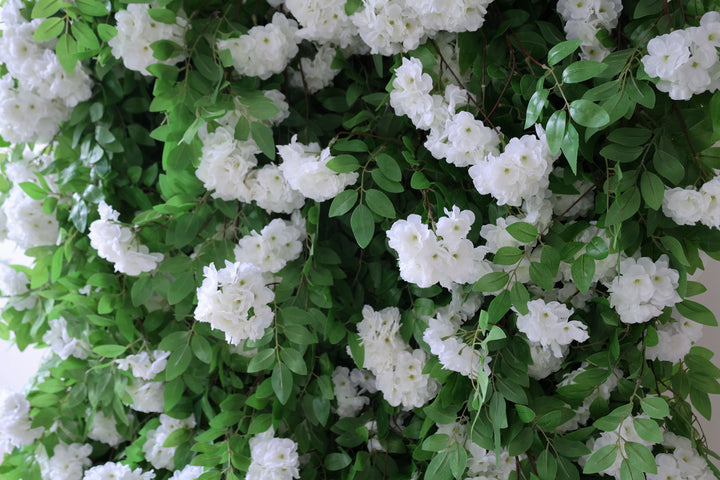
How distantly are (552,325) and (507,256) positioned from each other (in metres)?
0.13

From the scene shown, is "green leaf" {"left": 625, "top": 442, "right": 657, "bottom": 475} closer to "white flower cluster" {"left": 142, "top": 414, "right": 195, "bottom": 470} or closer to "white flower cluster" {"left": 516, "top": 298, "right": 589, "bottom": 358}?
"white flower cluster" {"left": 516, "top": 298, "right": 589, "bottom": 358}

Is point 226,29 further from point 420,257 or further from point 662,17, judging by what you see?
point 662,17

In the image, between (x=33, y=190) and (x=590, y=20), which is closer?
(x=590, y=20)

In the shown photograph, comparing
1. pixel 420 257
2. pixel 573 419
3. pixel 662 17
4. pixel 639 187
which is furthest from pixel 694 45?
pixel 573 419

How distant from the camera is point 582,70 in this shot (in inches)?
35.7

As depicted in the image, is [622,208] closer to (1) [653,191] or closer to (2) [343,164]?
(1) [653,191]

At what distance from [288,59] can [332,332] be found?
1.73 ft

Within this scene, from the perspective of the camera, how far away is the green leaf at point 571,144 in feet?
2.91

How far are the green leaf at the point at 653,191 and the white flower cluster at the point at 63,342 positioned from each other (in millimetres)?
1140

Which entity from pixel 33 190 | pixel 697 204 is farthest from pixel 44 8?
pixel 697 204

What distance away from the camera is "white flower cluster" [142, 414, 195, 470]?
1.33m

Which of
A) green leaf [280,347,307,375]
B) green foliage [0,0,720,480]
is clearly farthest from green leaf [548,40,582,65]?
green leaf [280,347,307,375]

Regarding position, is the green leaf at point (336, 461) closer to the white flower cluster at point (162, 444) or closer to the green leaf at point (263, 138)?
the white flower cluster at point (162, 444)

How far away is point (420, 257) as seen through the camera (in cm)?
94
